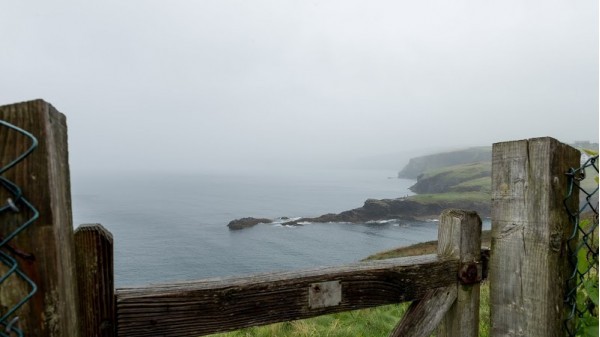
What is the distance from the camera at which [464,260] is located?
8.65 feet

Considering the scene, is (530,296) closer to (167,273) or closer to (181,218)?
(167,273)

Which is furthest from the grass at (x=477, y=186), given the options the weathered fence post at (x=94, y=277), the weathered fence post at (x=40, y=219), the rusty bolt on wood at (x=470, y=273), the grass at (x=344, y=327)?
the weathered fence post at (x=40, y=219)

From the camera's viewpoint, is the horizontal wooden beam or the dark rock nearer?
the horizontal wooden beam

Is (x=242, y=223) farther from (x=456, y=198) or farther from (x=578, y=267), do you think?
(x=578, y=267)

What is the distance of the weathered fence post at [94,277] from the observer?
61.2 inches

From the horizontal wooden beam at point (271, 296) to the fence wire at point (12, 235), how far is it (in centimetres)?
51

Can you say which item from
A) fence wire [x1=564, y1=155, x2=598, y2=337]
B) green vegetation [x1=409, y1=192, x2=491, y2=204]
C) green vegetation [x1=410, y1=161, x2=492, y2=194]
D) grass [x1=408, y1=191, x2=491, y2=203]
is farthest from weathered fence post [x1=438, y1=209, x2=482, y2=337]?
green vegetation [x1=410, y1=161, x2=492, y2=194]

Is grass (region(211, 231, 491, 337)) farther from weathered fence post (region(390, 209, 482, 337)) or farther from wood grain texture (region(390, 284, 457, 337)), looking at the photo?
wood grain texture (region(390, 284, 457, 337))

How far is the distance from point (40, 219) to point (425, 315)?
2264 mm

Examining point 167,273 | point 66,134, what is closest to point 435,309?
point 66,134

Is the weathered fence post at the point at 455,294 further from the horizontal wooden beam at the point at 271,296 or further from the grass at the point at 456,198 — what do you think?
the grass at the point at 456,198

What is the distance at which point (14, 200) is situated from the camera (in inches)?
46.1

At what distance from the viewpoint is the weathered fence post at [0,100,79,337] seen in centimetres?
119

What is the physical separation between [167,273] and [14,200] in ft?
162
